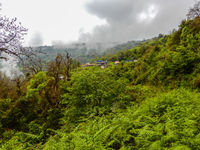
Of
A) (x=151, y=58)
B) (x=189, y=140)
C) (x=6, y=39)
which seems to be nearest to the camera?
(x=189, y=140)

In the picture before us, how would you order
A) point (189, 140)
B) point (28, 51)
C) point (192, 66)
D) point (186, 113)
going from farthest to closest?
point (192, 66) → point (28, 51) → point (186, 113) → point (189, 140)

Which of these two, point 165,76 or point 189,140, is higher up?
point 165,76

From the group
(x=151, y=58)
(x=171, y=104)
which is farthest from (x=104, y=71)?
(x=151, y=58)

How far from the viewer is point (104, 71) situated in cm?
859

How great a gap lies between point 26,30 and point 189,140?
7314mm

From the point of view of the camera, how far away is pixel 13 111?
959cm

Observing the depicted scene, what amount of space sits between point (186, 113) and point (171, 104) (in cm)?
125

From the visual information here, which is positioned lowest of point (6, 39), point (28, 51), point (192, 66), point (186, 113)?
point (186, 113)

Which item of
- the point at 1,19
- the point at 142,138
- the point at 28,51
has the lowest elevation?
the point at 142,138

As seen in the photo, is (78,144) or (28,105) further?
(28,105)

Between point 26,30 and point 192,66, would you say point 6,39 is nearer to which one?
point 26,30

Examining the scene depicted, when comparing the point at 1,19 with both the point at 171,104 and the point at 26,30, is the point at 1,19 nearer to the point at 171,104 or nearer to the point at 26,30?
the point at 26,30

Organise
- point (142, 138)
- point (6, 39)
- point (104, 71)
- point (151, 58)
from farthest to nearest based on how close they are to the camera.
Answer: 1. point (151, 58)
2. point (104, 71)
3. point (6, 39)
4. point (142, 138)

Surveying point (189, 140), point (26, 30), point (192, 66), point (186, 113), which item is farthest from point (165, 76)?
point (26, 30)
